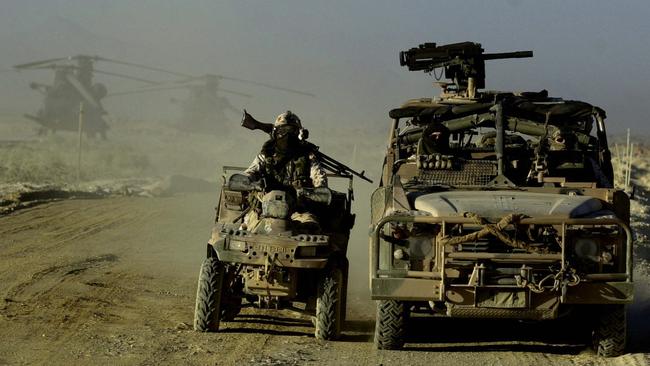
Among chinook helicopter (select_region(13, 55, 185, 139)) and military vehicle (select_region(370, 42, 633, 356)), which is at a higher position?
chinook helicopter (select_region(13, 55, 185, 139))

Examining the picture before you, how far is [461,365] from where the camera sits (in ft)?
30.8

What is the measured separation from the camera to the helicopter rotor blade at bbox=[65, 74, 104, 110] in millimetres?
59375

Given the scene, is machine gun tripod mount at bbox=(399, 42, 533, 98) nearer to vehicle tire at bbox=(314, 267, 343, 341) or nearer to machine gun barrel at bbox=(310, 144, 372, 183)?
machine gun barrel at bbox=(310, 144, 372, 183)

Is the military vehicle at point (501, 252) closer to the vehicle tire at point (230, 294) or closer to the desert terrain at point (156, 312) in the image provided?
the desert terrain at point (156, 312)

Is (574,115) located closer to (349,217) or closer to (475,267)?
(349,217)

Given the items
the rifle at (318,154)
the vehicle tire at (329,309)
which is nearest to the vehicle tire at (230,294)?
the vehicle tire at (329,309)

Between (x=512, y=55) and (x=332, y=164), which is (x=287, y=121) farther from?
(x=512, y=55)

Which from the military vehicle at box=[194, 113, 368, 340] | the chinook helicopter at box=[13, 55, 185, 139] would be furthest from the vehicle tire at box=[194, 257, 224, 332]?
the chinook helicopter at box=[13, 55, 185, 139]

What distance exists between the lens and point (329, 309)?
10.4 metres

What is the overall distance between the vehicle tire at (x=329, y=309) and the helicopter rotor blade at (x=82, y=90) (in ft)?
166

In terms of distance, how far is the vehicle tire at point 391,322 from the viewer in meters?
9.80

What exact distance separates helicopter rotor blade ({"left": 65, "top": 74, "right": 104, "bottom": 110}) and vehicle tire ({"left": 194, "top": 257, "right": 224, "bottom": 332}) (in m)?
50.1

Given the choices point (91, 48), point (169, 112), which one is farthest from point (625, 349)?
point (91, 48)

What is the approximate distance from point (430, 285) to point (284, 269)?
1.63 m
